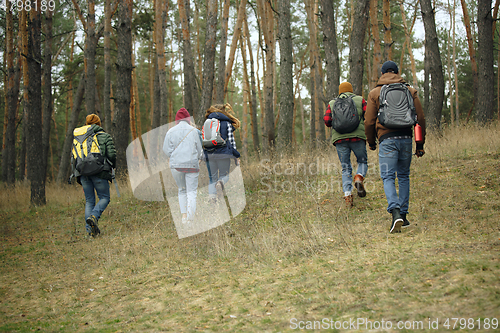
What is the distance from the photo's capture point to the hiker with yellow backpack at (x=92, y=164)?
6.25 m

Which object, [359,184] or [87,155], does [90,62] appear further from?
[359,184]

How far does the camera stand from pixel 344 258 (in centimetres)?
377

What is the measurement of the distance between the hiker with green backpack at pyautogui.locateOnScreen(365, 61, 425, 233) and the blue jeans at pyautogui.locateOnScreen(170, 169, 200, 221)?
9.99 ft

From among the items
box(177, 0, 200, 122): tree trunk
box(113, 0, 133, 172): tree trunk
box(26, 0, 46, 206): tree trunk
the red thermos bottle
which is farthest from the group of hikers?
box(177, 0, 200, 122): tree trunk

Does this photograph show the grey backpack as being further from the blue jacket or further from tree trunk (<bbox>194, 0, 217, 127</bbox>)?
tree trunk (<bbox>194, 0, 217, 127</bbox>)

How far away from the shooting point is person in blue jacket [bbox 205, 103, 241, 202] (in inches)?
252

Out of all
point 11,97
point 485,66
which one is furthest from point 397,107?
point 11,97

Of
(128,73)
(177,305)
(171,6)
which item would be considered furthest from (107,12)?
(177,305)

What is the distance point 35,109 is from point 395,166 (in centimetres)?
987

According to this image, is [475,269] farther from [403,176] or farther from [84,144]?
[84,144]

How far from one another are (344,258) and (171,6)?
75.9ft

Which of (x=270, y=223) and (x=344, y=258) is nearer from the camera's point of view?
(x=344, y=258)

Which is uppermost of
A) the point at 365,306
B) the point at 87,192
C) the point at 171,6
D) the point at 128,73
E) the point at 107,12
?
the point at 171,6

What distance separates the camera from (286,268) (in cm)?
382
